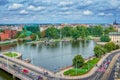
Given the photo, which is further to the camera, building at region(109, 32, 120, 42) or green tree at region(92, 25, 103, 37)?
green tree at region(92, 25, 103, 37)

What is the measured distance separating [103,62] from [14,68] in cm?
1281

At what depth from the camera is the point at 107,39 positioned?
2625 inches

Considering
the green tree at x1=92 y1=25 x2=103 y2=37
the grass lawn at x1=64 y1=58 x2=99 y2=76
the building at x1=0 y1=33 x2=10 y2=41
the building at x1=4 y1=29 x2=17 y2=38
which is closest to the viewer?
the grass lawn at x1=64 y1=58 x2=99 y2=76

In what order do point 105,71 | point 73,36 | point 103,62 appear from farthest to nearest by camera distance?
point 73,36 → point 103,62 → point 105,71

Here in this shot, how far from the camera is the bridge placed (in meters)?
27.6

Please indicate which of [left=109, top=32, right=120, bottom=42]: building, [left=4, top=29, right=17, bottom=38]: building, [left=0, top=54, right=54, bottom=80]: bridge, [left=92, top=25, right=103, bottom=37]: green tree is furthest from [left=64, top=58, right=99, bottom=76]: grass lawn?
[left=92, top=25, right=103, bottom=37]: green tree

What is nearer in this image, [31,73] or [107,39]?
[31,73]

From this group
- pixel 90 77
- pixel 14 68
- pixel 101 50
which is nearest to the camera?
pixel 90 77

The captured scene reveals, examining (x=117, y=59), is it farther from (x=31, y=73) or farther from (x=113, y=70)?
(x=31, y=73)

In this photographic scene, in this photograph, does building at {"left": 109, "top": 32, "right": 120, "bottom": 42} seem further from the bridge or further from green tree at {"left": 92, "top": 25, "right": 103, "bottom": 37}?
the bridge

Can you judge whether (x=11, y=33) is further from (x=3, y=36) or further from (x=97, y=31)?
(x=97, y=31)

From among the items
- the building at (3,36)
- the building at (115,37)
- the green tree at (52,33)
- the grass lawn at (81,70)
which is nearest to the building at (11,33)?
the building at (3,36)

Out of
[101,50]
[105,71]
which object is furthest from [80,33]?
[105,71]

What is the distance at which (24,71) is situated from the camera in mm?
30219
